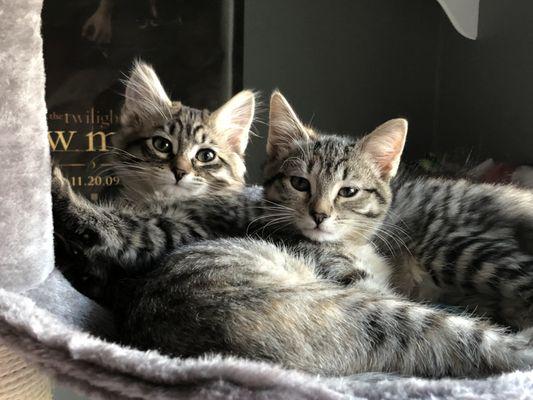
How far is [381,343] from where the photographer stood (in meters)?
0.92

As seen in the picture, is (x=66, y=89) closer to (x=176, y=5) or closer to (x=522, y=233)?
(x=176, y=5)

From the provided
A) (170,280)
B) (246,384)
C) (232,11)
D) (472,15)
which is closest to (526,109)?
(472,15)

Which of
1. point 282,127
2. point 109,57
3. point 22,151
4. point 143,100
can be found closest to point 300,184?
point 282,127

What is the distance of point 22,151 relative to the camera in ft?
3.11

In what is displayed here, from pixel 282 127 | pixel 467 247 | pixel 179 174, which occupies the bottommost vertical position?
pixel 467 247

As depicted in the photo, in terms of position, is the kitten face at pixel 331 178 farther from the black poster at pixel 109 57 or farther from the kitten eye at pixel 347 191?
the black poster at pixel 109 57

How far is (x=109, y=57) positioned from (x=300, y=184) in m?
1.33

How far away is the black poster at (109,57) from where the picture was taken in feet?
7.78

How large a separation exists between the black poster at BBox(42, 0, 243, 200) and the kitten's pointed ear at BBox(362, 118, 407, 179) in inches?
45.8

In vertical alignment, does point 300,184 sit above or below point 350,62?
below

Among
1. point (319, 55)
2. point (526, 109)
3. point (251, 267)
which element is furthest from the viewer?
point (319, 55)

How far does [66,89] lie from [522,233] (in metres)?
1.80

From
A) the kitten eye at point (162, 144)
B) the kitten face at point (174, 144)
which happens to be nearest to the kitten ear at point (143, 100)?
the kitten face at point (174, 144)

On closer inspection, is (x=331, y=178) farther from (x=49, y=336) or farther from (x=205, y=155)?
(x=49, y=336)
